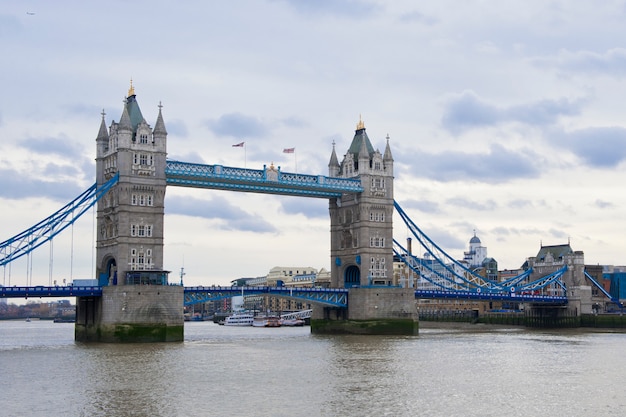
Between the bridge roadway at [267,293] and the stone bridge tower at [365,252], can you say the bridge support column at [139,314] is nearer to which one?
the bridge roadway at [267,293]

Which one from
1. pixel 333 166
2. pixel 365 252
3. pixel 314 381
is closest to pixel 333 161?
pixel 333 166

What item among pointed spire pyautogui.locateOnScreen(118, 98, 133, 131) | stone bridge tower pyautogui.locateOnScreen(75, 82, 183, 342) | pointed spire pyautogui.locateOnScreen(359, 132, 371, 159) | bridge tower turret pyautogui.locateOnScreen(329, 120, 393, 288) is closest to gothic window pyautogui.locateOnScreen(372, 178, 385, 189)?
bridge tower turret pyautogui.locateOnScreen(329, 120, 393, 288)

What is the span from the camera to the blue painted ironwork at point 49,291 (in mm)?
83281

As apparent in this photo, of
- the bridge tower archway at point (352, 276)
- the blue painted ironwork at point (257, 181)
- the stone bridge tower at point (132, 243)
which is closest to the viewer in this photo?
the stone bridge tower at point (132, 243)

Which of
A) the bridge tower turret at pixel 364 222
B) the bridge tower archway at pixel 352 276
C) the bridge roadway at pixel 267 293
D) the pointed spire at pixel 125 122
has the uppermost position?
the pointed spire at pixel 125 122

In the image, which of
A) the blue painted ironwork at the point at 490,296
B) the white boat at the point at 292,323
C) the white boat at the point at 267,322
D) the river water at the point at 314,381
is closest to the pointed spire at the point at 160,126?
the river water at the point at 314,381

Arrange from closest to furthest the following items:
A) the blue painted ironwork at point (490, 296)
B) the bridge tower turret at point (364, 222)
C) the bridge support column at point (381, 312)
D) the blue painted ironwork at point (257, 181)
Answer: the blue painted ironwork at point (257, 181) < the bridge support column at point (381, 312) < the bridge tower turret at point (364, 222) < the blue painted ironwork at point (490, 296)

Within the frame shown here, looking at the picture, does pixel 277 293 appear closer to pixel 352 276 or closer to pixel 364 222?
pixel 364 222

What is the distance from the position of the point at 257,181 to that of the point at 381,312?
70.8 feet

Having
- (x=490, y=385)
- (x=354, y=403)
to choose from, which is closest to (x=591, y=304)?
(x=490, y=385)

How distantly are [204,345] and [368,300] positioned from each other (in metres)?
25.7

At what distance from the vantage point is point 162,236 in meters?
91.6

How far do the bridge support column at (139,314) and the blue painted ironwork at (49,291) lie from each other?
1.34 meters

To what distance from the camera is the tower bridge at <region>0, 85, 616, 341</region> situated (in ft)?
281
